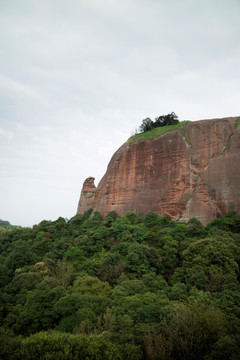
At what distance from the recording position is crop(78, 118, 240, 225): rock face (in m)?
24.6

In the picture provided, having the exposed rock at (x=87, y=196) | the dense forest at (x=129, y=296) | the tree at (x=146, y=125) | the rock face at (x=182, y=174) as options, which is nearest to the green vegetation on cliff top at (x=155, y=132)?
the rock face at (x=182, y=174)

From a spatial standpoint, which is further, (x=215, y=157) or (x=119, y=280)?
(x=215, y=157)

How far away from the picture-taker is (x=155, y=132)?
30344mm

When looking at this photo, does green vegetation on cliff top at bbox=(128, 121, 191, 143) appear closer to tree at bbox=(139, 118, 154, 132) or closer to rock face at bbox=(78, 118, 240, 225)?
rock face at bbox=(78, 118, 240, 225)

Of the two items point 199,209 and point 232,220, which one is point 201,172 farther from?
point 232,220

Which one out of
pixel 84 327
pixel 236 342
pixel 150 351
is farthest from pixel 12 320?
pixel 236 342

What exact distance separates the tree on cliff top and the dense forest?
40.2 feet

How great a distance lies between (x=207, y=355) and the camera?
10047 millimetres

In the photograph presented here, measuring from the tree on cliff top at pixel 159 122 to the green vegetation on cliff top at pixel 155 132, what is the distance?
2322 millimetres

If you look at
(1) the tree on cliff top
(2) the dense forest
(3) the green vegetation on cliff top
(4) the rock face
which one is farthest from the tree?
(2) the dense forest

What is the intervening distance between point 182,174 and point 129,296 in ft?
48.9

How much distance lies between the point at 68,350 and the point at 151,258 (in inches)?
398

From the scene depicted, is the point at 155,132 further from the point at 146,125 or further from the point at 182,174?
the point at 182,174

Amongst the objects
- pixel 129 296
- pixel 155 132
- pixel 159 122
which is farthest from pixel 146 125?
pixel 129 296
